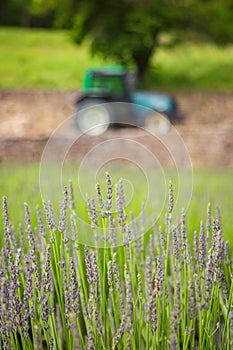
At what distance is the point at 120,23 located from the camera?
16312 mm

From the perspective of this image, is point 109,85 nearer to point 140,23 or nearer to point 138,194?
point 138,194

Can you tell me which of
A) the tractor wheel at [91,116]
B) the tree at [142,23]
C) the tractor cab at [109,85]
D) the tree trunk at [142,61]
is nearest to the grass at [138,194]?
the tractor wheel at [91,116]

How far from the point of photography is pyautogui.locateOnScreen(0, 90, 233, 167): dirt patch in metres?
7.62

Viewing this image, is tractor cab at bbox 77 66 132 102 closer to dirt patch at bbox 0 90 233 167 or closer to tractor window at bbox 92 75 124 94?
tractor window at bbox 92 75 124 94

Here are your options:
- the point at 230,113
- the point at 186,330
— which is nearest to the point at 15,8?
the point at 230,113

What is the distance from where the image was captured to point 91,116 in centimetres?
938

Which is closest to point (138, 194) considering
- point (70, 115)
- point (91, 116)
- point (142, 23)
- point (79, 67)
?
point (91, 116)

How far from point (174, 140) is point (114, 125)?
2673mm

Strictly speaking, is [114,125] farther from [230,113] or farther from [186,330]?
[186,330]

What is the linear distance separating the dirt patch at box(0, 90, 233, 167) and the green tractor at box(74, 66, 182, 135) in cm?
29

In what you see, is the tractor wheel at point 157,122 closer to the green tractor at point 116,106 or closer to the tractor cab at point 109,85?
the green tractor at point 116,106

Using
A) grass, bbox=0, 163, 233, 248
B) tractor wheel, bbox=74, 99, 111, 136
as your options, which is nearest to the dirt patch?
tractor wheel, bbox=74, 99, 111, 136

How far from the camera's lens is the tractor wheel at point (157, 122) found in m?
9.63

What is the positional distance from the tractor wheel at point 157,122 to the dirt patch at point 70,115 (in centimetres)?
28
